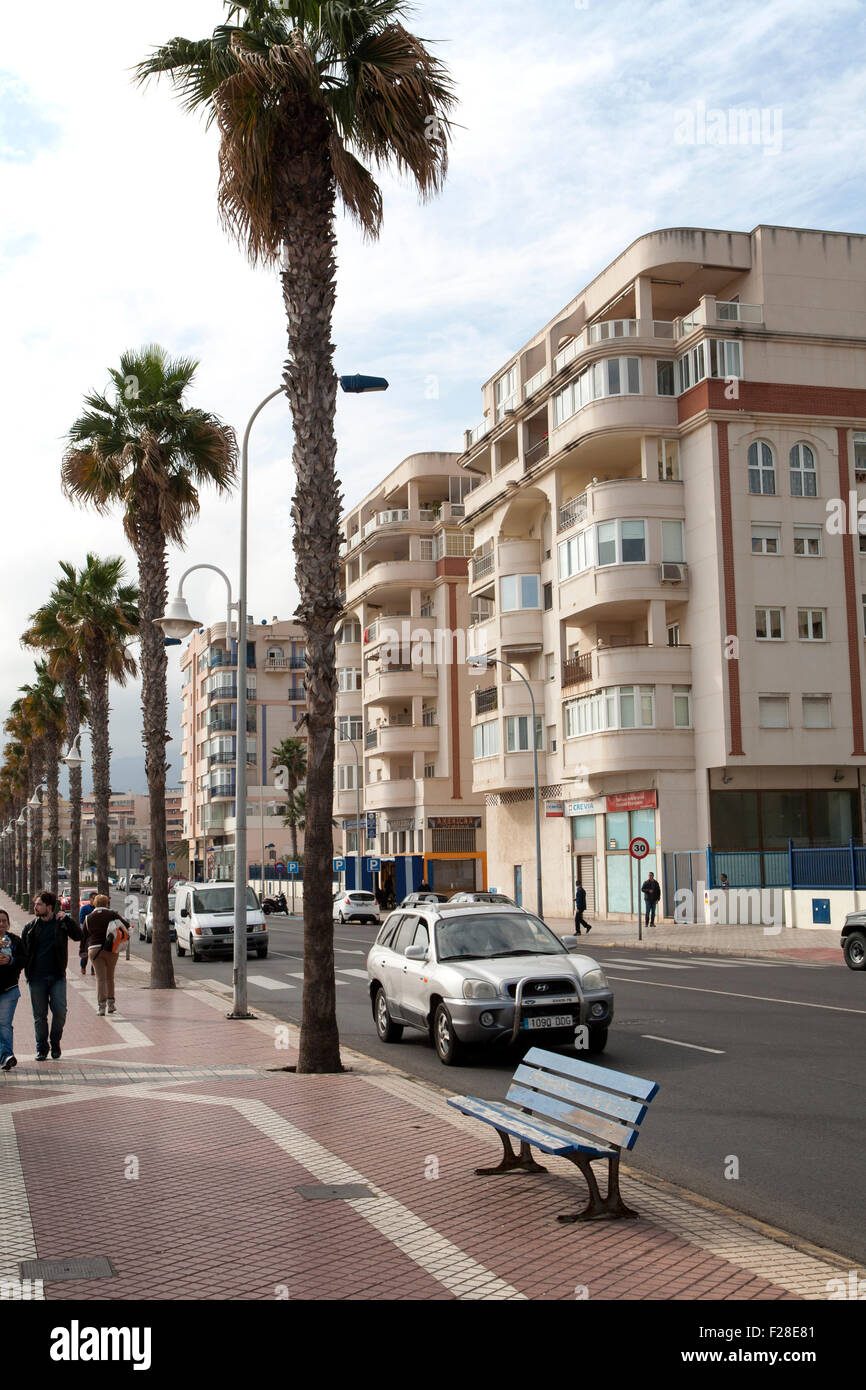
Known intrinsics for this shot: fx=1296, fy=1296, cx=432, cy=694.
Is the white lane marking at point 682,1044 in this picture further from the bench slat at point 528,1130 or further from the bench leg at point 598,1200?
the bench leg at point 598,1200

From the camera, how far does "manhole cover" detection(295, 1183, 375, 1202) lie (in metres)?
7.03

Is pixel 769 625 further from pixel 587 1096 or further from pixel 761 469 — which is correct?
pixel 587 1096

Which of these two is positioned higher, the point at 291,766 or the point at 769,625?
the point at 769,625

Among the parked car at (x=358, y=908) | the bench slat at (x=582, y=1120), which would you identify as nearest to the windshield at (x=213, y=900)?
the parked car at (x=358, y=908)

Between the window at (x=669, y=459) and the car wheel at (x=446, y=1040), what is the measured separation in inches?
1296

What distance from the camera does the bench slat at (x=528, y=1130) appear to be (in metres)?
6.57

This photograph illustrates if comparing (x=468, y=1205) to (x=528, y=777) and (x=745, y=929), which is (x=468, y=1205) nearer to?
(x=745, y=929)

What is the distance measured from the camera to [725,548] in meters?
41.2

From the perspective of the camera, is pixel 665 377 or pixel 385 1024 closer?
pixel 385 1024

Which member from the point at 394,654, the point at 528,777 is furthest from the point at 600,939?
the point at 394,654

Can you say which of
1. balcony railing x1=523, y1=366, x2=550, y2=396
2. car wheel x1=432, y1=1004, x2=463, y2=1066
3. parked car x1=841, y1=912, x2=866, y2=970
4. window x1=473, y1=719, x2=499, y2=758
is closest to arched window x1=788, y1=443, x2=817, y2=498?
balcony railing x1=523, y1=366, x2=550, y2=396

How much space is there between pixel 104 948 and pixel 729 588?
1098 inches

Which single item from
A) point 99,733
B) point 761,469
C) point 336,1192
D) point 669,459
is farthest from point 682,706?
point 336,1192
